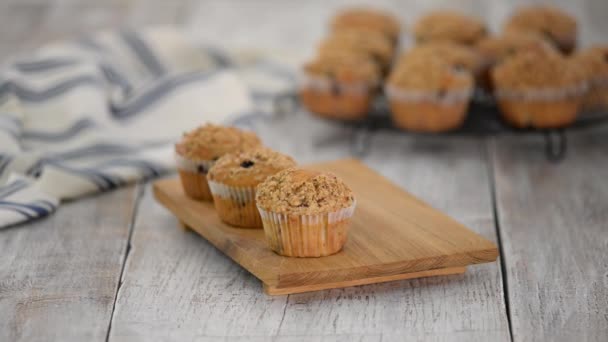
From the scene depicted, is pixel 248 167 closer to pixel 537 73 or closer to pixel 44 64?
pixel 537 73

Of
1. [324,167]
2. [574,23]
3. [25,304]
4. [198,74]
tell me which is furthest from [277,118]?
[25,304]

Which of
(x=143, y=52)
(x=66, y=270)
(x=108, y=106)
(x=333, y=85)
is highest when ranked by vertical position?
(x=66, y=270)

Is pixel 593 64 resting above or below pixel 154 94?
above

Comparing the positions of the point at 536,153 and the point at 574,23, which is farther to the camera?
the point at 574,23

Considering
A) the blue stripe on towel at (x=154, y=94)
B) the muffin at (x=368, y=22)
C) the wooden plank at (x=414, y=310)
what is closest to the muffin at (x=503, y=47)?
the muffin at (x=368, y=22)

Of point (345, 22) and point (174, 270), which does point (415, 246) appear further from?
point (345, 22)

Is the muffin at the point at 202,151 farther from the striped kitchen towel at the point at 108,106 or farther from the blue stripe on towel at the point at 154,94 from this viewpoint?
the blue stripe on towel at the point at 154,94

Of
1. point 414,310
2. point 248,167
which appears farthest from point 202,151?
point 414,310
